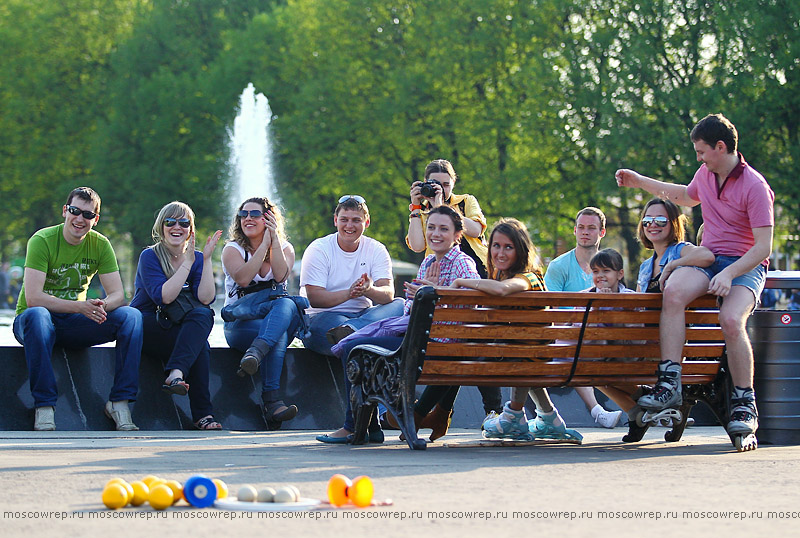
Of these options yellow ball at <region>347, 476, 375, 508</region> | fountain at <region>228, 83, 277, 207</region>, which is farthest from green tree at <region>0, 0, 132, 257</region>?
Result: yellow ball at <region>347, 476, 375, 508</region>

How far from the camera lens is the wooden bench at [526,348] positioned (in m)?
6.61

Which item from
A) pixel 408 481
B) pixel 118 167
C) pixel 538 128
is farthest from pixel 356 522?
pixel 118 167

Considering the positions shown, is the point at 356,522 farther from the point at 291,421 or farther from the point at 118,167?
the point at 118,167

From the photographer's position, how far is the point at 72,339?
27.7ft

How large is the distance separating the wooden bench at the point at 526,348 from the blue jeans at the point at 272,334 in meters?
1.32

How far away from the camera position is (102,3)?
4494cm

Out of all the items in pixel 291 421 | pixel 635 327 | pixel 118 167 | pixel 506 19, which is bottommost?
pixel 291 421

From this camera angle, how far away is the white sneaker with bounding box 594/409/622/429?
9102 mm

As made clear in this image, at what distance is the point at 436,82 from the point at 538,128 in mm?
3784

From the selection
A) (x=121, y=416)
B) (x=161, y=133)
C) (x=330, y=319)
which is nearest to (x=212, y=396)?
(x=121, y=416)

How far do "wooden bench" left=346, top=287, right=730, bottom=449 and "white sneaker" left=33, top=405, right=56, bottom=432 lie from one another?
2.20 meters

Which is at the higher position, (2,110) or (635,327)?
(2,110)

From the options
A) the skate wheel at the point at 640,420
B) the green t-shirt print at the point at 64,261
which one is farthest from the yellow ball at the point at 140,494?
the green t-shirt print at the point at 64,261

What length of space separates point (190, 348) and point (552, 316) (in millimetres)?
2874
